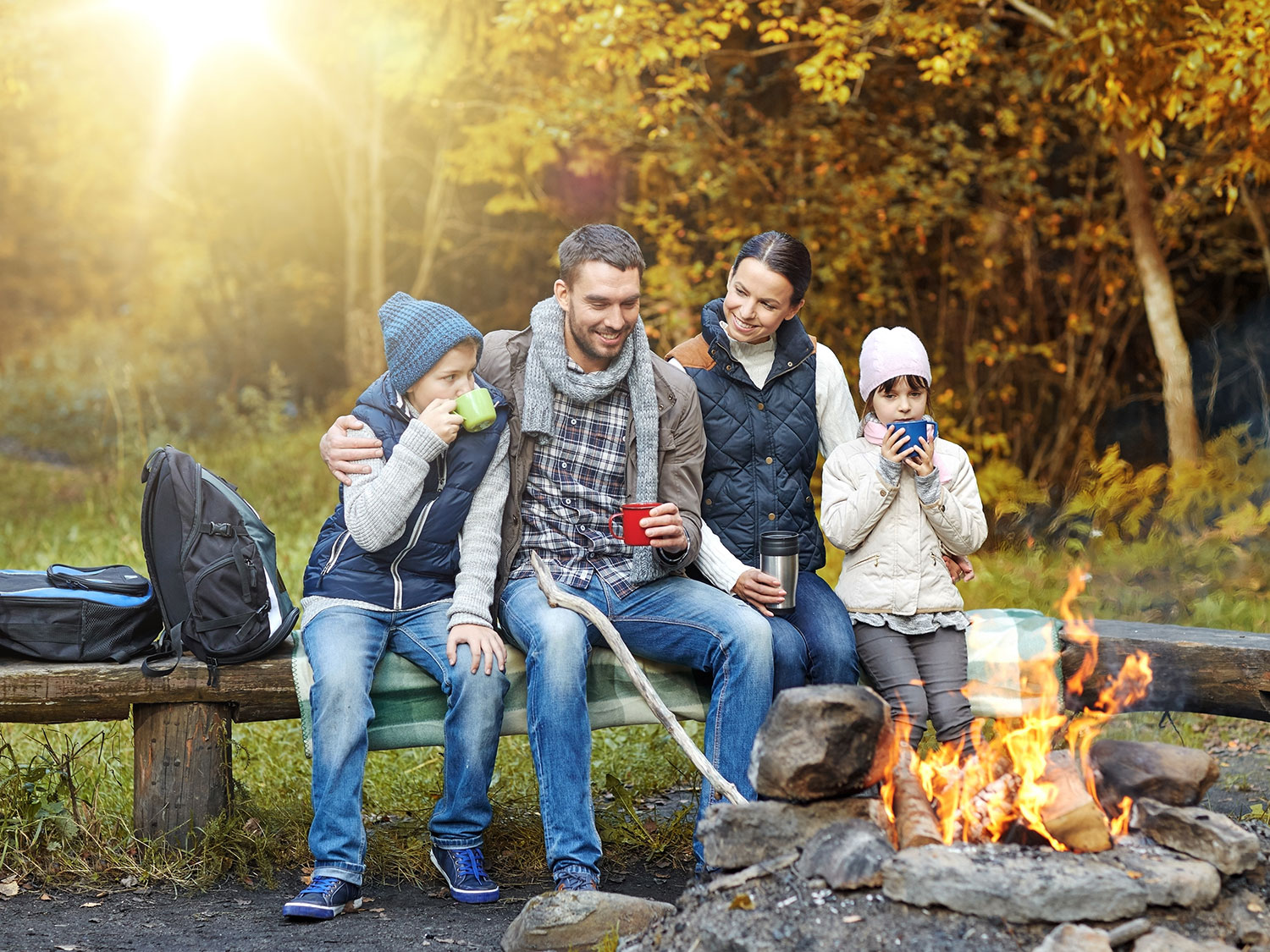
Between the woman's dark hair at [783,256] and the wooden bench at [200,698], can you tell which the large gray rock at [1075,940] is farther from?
the woman's dark hair at [783,256]

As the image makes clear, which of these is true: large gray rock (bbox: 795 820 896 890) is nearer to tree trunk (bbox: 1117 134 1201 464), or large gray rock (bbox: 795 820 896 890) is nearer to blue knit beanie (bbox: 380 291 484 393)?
blue knit beanie (bbox: 380 291 484 393)

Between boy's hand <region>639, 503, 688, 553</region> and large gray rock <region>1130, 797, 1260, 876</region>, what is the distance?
134 cm

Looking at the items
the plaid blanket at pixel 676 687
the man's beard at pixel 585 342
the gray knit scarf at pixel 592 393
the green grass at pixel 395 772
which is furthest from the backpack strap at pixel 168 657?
the man's beard at pixel 585 342

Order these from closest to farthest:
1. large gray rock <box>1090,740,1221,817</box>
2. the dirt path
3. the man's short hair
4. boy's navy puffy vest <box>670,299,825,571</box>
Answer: large gray rock <box>1090,740,1221,817</box>
the dirt path
the man's short hair
boy's navy puffy vest <box>670,299,825,571</box>

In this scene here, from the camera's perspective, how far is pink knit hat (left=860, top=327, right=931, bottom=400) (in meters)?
3.39

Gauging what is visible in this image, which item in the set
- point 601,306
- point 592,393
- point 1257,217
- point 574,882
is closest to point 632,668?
point 574,882

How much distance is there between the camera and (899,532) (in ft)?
11.3

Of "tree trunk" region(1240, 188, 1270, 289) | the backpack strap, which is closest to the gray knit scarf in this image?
the backpack strap

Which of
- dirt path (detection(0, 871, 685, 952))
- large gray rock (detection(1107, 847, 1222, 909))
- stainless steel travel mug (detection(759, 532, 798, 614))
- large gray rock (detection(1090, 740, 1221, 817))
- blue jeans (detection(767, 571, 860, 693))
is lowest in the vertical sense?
dirt path (detection(0, 871, 685, 952))

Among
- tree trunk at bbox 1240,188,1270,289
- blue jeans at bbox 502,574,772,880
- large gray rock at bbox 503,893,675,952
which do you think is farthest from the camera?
tree trunk at bbox 1240,188,1270,289

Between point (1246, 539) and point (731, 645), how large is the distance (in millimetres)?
4349

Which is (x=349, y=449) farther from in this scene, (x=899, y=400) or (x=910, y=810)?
(x=910, y=810)

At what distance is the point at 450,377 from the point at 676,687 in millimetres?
1093

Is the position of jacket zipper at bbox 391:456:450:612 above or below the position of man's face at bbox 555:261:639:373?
below
